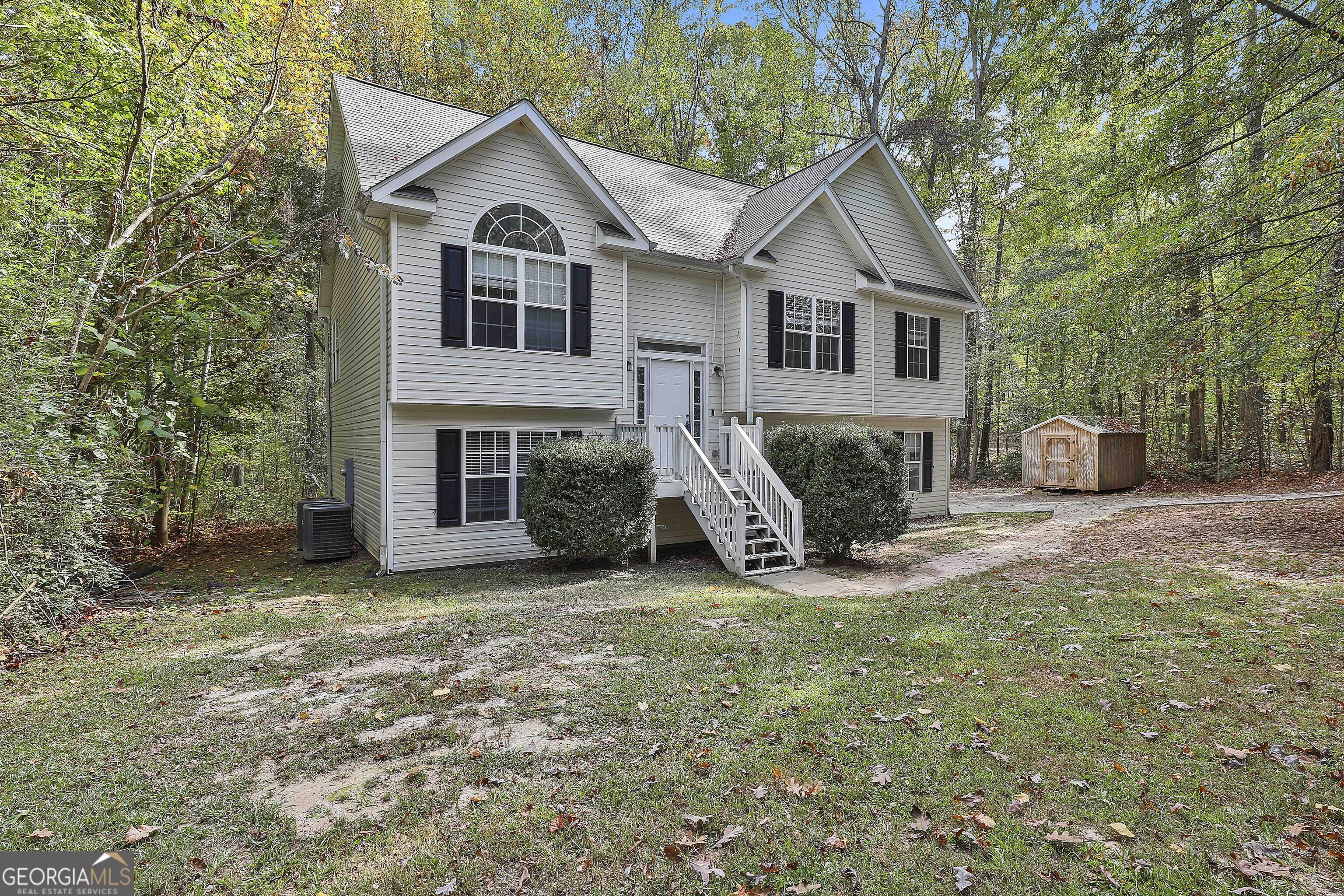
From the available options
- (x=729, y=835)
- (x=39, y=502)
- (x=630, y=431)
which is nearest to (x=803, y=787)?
(x=729, y=835)

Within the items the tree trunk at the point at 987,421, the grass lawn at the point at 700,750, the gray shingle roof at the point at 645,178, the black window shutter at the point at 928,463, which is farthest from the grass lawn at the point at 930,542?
the tree trunk at the point at 987,421

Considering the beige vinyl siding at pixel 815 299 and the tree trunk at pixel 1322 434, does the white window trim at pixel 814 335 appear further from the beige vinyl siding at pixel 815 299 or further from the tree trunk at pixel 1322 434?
the tree trunk at pixel 1322 434

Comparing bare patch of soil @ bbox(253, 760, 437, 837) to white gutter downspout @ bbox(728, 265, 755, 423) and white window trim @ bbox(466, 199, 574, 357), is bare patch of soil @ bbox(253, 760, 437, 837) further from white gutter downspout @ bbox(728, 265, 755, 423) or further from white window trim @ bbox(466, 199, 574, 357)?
white gutter downspout @ bbox(728, 265, 755, 423)

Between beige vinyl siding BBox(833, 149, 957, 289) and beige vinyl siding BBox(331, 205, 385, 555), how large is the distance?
9996 millimetres

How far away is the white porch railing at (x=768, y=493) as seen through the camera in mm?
9297

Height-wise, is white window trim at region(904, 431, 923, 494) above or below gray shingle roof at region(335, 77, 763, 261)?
below

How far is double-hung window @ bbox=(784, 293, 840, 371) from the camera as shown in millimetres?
12312

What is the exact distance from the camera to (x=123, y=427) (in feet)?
29.5

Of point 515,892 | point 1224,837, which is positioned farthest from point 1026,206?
point 515,892

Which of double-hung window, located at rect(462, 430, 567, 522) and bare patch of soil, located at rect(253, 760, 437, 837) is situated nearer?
bare patch of soil, located at rect(253, 760, 437, 837)

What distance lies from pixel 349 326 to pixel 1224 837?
13.9m

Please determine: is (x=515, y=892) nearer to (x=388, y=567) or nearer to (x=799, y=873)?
(x=799, y=873)

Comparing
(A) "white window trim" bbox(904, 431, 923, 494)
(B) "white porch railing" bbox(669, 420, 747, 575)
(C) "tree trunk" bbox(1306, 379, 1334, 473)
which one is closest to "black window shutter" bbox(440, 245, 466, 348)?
(B) "white porch railing" bbox(669, 420, 747, 575)
